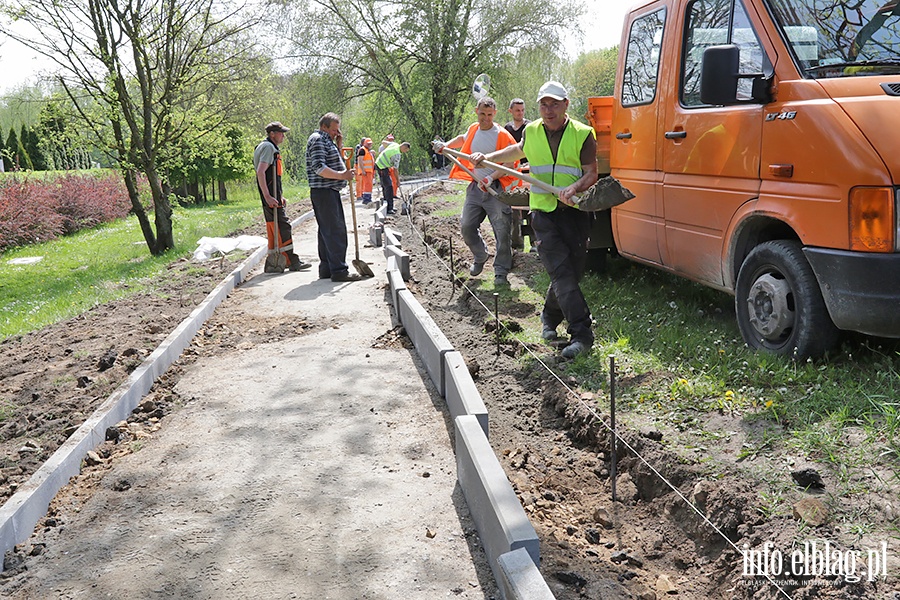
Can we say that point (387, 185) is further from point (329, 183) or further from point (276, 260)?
point (329, 183)

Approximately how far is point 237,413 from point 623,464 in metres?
2.72

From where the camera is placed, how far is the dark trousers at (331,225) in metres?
9.84

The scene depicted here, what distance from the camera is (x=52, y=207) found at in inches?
789

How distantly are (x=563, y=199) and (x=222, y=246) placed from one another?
8923 mm

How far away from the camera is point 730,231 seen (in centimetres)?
517

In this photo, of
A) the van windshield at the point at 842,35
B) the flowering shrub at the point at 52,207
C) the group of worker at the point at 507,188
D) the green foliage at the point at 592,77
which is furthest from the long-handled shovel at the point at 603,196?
the green foliage at the point at 592,77

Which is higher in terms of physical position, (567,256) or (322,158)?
(322,158)

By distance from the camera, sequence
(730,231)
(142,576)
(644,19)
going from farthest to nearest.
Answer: (644,19) < (730,231) < (142,576)

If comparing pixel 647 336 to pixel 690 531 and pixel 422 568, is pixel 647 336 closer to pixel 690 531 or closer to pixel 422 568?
pixel 690 531

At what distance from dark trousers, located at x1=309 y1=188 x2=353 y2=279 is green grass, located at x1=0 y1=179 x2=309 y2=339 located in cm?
273

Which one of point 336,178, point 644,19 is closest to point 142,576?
point 644,19

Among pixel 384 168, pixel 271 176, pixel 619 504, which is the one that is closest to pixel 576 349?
pixel 619 504

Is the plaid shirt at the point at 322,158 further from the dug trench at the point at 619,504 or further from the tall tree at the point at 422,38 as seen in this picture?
the tall tree at the point at 422,38

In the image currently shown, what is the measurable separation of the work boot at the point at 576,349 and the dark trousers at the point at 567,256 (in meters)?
0.04
